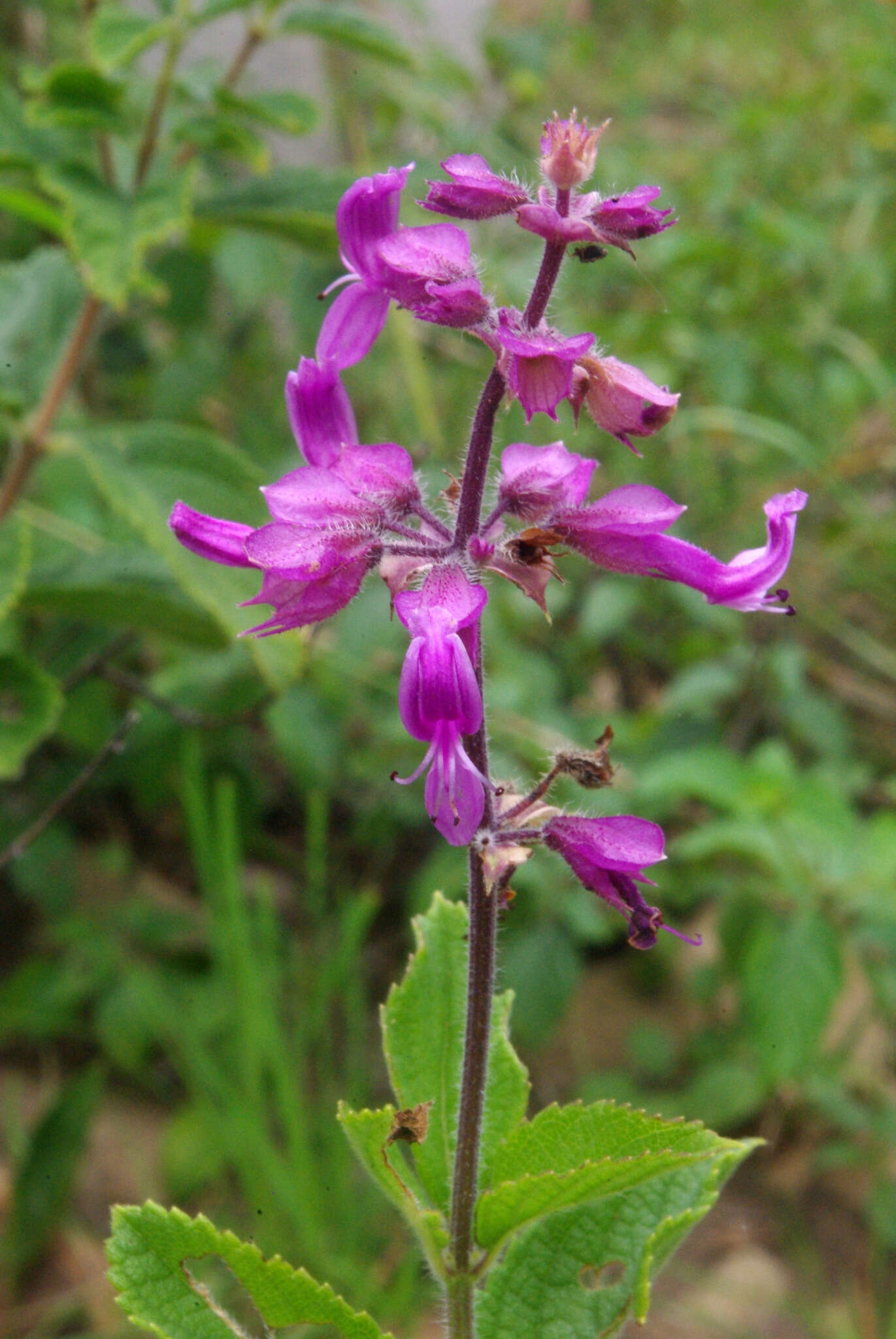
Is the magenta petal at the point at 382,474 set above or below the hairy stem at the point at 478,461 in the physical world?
below

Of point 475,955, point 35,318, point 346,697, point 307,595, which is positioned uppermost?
point 307,595

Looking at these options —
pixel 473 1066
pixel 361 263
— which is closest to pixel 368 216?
pixel 361 263

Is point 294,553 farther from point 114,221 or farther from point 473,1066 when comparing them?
point 114,221

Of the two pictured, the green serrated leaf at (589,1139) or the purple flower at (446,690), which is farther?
the green serrated leaf at (589,1139)

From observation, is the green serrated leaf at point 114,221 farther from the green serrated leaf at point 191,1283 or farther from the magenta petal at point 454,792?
the green serrated leaf at point 191,1283

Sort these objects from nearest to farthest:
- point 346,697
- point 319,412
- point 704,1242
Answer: point 319,412, point 704,1242, point 346,697

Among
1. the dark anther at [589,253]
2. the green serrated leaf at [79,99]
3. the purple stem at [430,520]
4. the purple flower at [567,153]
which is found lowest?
the green serrated leaf at [79,99]

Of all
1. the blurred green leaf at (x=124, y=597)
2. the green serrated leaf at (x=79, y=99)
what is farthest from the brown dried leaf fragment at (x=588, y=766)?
the green serrated leaf at (x=79, y=99)
